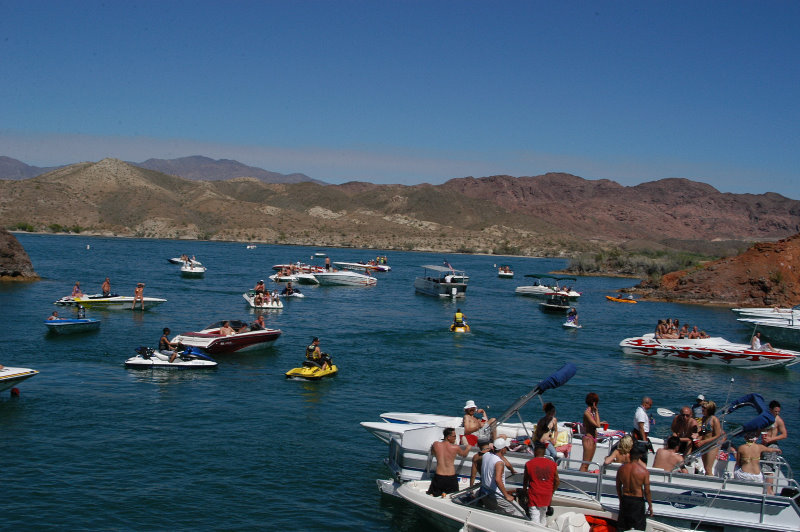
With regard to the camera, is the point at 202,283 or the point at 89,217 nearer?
the point at 202,283

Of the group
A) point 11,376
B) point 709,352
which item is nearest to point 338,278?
point 709,352

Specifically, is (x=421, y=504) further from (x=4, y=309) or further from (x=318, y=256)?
(x=318, y=256)

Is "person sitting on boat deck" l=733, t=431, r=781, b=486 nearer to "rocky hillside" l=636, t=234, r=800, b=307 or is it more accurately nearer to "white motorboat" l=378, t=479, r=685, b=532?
"white motorboat" l=378, t=479, r=685, b=532

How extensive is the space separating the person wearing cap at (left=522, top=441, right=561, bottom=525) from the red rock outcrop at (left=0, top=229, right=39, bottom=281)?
55.4 meters

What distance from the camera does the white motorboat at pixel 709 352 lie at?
106 feet

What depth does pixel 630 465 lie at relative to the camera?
37.7 feet

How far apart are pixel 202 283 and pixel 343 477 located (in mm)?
49450

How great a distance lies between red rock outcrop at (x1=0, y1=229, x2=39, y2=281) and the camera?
2239 inches

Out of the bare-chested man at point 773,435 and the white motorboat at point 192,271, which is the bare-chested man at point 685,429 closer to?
the bare-chested man at point 773,435

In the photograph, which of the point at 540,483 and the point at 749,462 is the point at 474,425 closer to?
the point at 540,483

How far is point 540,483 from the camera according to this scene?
1203 cm

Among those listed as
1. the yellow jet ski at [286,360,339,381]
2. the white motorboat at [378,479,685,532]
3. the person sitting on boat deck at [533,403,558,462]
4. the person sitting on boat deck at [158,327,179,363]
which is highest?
the person sitting on boat deck at [533,403,558,462]

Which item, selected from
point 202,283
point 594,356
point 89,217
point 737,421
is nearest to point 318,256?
point 202,283

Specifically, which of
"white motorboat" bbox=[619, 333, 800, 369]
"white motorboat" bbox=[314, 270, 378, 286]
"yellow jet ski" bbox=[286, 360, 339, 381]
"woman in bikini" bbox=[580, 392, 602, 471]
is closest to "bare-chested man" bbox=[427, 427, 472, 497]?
"woman in bikini" bbox=[580, 392, 602, 471]
